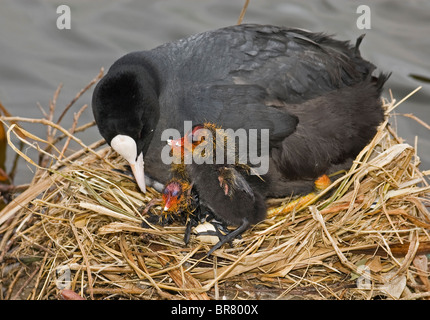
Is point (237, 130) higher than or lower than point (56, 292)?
higher

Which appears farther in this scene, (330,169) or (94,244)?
(330,169)

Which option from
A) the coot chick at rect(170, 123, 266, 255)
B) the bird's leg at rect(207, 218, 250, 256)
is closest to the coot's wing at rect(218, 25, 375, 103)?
the coot chick at rect(170, 123, 266, 255)

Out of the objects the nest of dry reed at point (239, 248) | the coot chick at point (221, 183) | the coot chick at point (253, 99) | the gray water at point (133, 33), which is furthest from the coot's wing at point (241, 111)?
the gray water at point (133, 33)

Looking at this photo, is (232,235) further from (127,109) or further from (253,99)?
(127,109)

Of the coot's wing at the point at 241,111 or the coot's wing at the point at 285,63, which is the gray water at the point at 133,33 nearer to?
the coot's wing at the point at 285,63

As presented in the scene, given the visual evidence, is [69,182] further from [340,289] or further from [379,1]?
[379,1]

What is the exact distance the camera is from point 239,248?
318cm

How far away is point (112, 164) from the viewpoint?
152 inches

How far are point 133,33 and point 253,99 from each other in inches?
94.3

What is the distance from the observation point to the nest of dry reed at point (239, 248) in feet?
9.86

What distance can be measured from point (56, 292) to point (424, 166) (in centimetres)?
271

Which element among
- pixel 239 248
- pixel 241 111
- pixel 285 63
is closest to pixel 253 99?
pixel 241 111

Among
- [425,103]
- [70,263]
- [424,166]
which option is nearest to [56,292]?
[70,263]

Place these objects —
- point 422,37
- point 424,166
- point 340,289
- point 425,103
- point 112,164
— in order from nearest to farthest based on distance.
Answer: point 340,289 < point 112,164 < point 424,166 < point 425,103 < point 422,37
